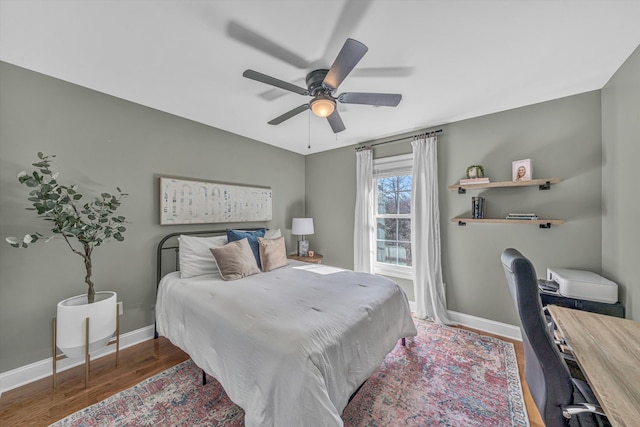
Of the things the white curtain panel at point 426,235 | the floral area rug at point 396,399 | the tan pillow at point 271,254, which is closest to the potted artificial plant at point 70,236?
the floral area rug at point 396,399

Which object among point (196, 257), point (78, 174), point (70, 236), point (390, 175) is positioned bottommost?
point (196, 257)

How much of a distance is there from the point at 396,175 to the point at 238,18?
9.02 ft

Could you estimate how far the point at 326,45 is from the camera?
5.41ft

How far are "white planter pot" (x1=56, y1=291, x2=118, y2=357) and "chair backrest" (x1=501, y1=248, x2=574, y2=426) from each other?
292 cm

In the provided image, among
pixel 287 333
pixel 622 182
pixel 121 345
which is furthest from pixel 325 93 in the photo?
pixel 121 345

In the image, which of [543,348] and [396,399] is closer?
[543,348]

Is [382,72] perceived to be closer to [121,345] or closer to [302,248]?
[302,248]

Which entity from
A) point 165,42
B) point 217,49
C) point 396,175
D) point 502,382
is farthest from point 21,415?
point 396,175

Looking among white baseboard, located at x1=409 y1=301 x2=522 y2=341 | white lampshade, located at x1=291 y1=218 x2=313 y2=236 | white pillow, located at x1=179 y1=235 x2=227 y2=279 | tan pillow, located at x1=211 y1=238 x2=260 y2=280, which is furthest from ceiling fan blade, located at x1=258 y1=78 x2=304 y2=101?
white baseboard, located at x1=409 y1=301 x2=522 y2=341

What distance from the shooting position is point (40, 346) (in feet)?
6.57

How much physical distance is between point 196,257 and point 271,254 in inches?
31.8

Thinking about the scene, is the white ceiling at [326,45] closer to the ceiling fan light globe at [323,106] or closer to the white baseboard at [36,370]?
the ceiling fan light globe at [323,106]

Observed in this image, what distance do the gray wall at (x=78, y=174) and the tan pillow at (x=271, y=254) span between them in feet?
2.96

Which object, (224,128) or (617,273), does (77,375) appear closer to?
(224,128)
